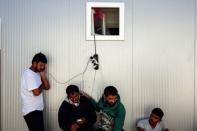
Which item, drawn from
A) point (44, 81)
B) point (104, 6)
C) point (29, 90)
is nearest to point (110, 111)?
point (44, 81)

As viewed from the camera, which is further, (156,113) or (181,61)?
(181,61)

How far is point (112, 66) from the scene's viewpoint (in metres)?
3.81

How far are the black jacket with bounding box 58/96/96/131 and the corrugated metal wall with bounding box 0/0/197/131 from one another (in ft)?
0.85

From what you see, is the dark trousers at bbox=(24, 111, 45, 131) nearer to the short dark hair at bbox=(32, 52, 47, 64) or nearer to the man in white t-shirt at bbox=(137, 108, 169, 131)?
the short dark hair at bbox=(32, 52, 47, 64)

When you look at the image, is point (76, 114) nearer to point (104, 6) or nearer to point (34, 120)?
point (34, 120)

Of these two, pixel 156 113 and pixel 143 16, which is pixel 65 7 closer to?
pixel 143 16

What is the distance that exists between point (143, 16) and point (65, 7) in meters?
1.10

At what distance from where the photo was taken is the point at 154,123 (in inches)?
144

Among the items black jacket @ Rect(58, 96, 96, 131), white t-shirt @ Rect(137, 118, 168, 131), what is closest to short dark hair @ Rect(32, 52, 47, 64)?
black jacket @ Rect(58, 96, 96, 131)

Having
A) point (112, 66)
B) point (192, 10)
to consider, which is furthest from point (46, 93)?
point (192, 10)

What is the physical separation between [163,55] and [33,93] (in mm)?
1851

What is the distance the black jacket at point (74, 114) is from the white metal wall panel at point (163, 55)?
69cm

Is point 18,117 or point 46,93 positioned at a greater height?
point 46,93

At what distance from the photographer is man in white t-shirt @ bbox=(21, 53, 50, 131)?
3.39 m
